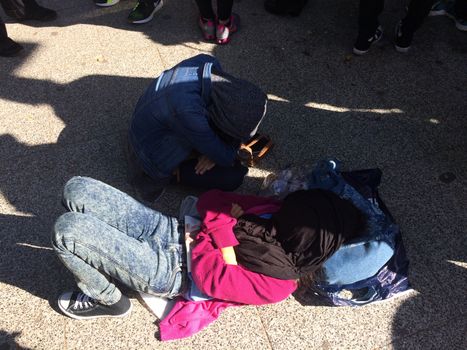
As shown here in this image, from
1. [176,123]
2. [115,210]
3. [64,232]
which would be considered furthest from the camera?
[176,123]

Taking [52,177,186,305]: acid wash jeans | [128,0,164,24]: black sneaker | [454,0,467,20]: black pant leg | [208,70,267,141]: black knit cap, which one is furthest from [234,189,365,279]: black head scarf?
[454,0,467,20]: black pant leg

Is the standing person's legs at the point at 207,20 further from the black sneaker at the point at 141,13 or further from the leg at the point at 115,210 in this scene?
the leg at the point at 115,210

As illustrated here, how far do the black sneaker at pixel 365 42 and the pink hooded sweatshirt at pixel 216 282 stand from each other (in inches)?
81.8

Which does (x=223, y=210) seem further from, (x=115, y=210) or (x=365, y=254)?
(x=365, y=254)

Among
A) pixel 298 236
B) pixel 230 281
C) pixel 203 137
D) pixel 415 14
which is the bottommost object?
pixel 230 281

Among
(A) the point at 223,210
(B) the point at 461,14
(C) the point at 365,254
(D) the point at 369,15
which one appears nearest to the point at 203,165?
(A) the point at 223,210

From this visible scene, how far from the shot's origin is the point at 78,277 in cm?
194

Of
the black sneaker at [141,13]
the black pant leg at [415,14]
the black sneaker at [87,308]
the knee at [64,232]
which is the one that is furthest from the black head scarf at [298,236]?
the black sneaker at [141,13]

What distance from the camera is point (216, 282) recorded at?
6.33 feet

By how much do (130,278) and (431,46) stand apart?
3.38 meters

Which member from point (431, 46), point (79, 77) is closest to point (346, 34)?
point (431, 46)

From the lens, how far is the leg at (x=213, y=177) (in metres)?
2.62

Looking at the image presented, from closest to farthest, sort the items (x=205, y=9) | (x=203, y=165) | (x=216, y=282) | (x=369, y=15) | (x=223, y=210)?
(x=216, y=282), (x=223, y=210), (x=203, y=165), (x=369, y=15), (x=205, y=9)

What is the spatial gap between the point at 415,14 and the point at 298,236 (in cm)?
244
